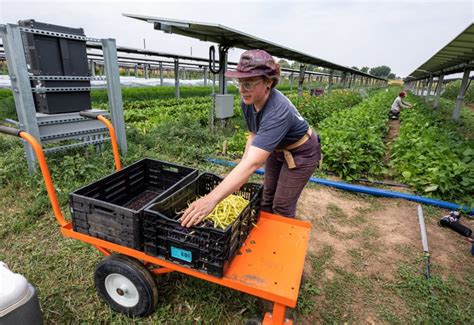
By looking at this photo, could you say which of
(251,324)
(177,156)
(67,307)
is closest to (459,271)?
(251,324)

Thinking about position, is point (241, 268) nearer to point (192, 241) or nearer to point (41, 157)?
point (192, 241)

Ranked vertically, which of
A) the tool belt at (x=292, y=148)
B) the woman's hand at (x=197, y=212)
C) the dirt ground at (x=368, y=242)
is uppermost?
the tool belt at (x=292, y=148)

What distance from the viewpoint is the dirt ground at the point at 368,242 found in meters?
2.78

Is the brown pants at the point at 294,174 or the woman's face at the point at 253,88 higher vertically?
the woman's face at the point at 253,88

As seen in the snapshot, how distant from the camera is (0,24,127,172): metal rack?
3.77 metres

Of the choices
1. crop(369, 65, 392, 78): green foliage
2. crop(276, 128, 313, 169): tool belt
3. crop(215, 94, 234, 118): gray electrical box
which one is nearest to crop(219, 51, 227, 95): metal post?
crop(215, 94, 234, 118): gray electrical box

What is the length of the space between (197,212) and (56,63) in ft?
13.1

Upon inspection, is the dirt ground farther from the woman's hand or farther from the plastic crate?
the woman's hand

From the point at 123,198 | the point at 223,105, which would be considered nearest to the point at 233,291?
the point at 123,198

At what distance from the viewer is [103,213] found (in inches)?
75.9

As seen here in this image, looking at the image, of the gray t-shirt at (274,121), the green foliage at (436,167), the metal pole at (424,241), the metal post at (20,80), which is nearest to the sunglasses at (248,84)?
the gray t-shirt at (274,121)

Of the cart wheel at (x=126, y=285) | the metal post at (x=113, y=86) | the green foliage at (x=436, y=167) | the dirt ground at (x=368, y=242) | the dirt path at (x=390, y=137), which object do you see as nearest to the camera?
the cart wheel at (x=126, y=285)

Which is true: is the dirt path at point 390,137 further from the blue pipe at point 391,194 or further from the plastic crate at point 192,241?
the plastic crate at point 192,241

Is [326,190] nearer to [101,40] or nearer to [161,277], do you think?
[161,277]
